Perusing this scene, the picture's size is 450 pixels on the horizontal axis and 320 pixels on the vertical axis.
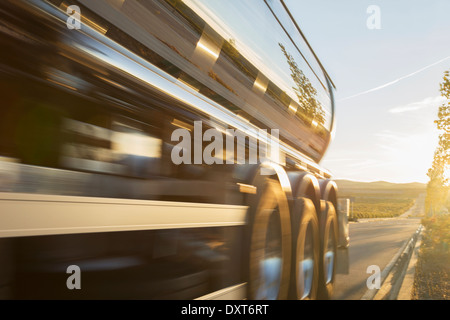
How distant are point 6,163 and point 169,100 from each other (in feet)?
2.65

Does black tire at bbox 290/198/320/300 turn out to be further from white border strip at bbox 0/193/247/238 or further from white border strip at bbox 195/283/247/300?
white border strip at bbox 0/193/247/238

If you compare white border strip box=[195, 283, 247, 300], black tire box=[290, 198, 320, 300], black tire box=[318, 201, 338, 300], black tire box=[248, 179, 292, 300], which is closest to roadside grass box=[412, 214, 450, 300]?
black tire box=[318, 201, 338, 300]

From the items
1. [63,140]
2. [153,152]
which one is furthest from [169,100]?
[63,140]

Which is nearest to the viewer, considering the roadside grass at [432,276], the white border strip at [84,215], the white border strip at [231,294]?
the white border strip at [84,215]

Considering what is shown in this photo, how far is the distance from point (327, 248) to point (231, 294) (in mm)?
2390

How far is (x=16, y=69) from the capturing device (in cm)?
125

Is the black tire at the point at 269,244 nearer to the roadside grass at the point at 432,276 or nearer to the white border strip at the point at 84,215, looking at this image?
the white border strip at the point at 84,215

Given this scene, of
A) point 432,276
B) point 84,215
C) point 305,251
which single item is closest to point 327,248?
point 305,251

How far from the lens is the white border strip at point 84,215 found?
110 cm

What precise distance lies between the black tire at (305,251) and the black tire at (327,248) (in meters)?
0.19

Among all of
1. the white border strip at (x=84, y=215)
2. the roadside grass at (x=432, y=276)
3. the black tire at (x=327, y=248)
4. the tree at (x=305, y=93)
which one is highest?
the tree at (x=305, y=93)

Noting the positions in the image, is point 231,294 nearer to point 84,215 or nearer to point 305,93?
point 84,215

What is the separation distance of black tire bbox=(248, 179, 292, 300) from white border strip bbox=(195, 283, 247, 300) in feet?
0.23

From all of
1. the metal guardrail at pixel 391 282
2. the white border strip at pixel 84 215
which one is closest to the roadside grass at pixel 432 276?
the metal guardrail at pixel 391 282
